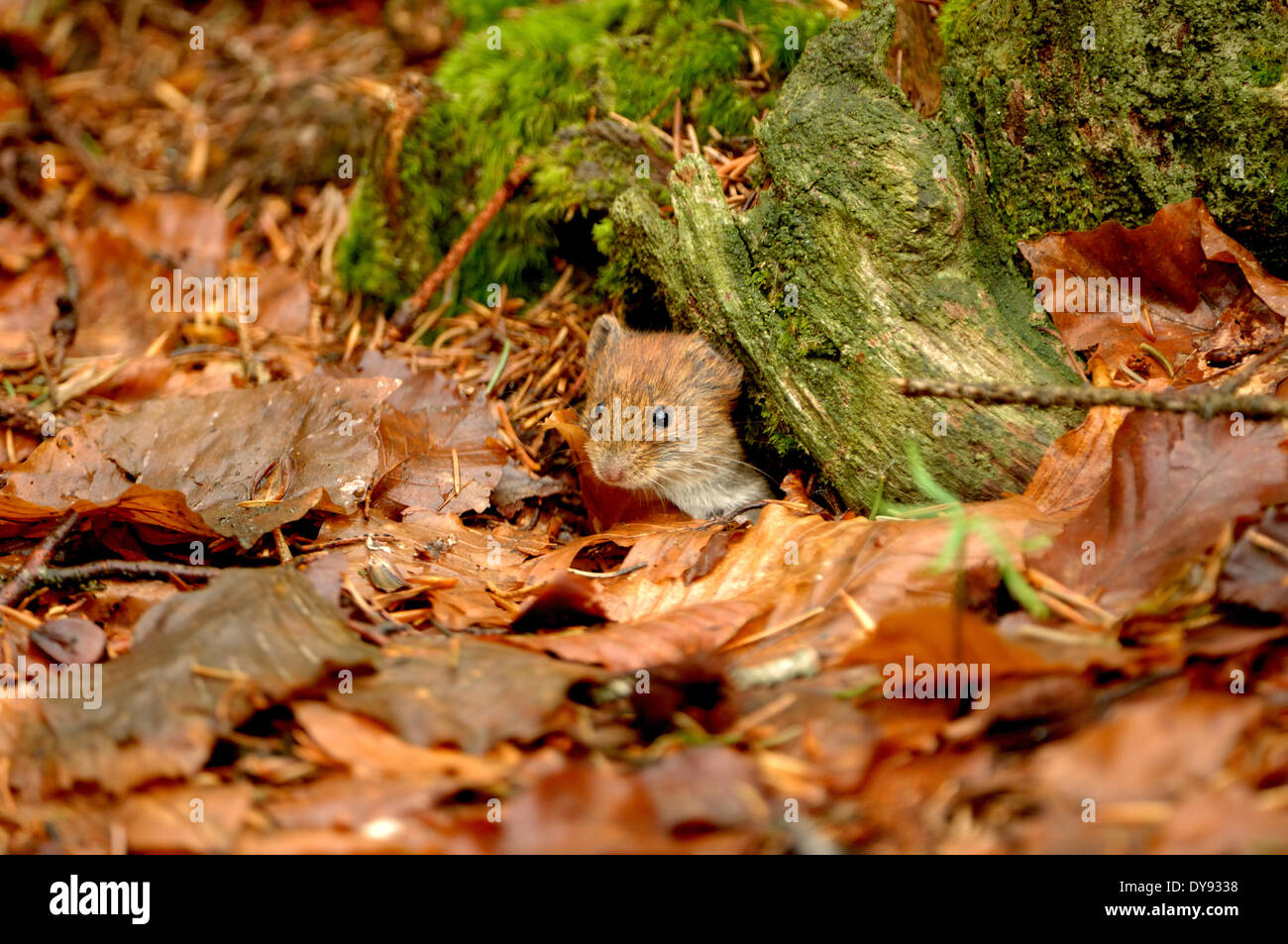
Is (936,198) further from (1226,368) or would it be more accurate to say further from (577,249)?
(577,249)

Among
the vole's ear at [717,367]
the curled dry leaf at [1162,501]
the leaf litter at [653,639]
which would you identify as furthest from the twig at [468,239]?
the curled dry leaf at [1162,501]

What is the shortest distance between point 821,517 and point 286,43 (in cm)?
657

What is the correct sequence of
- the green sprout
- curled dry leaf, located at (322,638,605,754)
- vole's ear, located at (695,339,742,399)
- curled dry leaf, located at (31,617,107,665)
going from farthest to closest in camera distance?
vole's ear, located at (695,339,742,399)
curled dry leaf, located at (31,617,107,665)
the green sprout
curled dry leaf, located at (322,638,605,754)

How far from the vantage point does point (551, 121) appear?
5156 mm

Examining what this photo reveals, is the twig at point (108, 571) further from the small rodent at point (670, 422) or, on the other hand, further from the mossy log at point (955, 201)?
the mossy log at point (955, 201)

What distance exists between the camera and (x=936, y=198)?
3541 mm

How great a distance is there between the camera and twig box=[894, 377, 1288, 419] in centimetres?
243

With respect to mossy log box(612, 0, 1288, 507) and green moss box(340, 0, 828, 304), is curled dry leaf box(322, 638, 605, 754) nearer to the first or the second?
mossy log box(612, 0, 1288, 507)

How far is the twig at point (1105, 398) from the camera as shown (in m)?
2.43

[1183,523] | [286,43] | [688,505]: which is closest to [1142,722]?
[1183,523]

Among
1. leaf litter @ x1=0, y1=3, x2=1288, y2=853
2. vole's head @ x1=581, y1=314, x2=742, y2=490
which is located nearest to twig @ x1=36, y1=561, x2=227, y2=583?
leaf litter @ x1=0, y1=3, x2=1288, y2=853

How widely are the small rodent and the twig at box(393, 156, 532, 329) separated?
2.93 ft

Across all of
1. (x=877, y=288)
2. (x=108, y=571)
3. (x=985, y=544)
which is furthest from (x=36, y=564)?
(x=877, y=288)

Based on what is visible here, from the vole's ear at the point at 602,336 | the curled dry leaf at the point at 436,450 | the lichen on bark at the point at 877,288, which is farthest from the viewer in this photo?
the vole's ear at the point at 602,336
